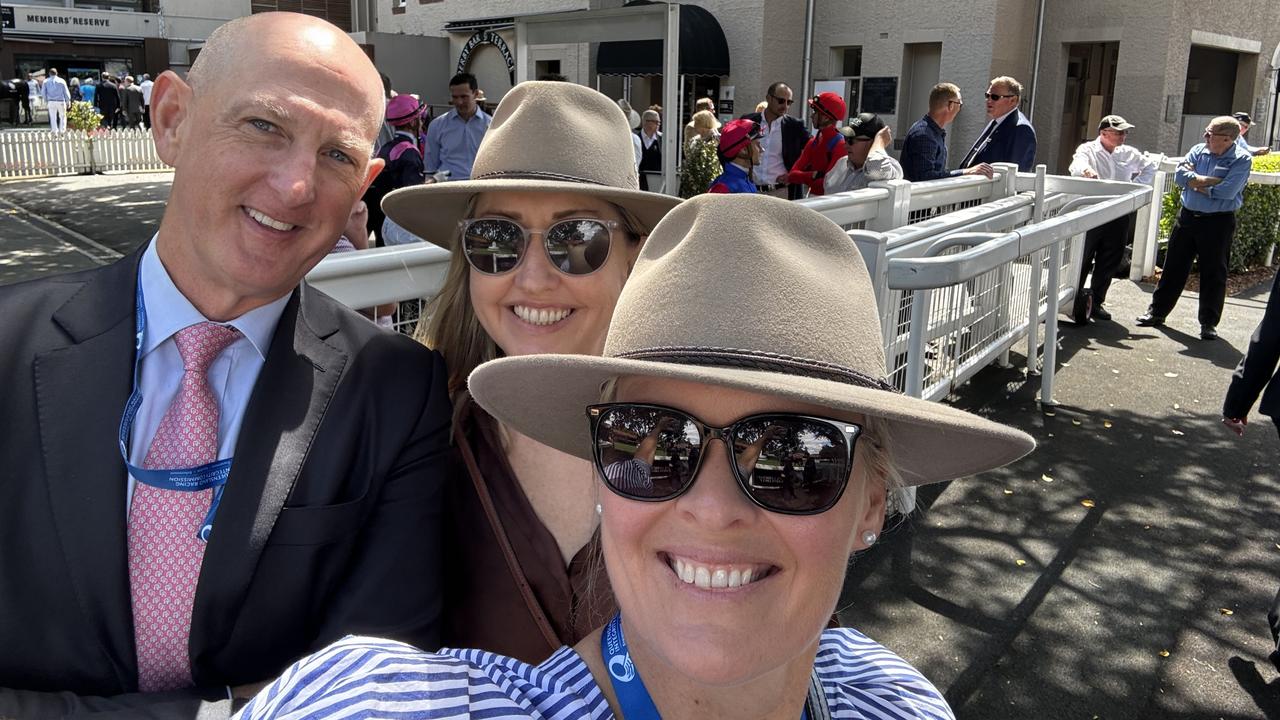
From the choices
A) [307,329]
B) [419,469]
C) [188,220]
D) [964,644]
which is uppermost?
[188,220]

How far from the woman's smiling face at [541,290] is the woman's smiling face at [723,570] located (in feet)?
2.95

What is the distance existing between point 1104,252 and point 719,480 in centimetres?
887

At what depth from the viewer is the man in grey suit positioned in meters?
1.52

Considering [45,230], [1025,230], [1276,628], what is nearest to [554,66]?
[45,230]

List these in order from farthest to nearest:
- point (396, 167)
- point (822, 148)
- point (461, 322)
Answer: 1. point (822, 148)
2. point (396, 167)
3. point (461, 322)

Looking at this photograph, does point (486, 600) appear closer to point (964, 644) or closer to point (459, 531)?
point (459, 531)

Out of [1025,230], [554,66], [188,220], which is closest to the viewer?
[188,220]

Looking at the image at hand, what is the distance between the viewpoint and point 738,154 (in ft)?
28.1

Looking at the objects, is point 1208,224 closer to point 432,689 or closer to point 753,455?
point 753,455

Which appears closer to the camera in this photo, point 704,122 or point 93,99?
point 704,122

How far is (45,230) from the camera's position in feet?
44.7

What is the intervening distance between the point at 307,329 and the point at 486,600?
64cm

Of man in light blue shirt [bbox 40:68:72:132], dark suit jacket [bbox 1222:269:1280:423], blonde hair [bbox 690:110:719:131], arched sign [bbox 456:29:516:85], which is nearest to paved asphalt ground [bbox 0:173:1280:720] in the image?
dark suit jacket [bbox 1222:269:1280:423]

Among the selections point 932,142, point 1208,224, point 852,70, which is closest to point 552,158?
point 932,142
